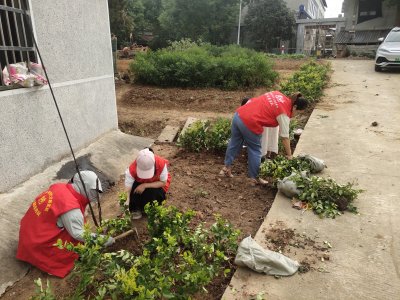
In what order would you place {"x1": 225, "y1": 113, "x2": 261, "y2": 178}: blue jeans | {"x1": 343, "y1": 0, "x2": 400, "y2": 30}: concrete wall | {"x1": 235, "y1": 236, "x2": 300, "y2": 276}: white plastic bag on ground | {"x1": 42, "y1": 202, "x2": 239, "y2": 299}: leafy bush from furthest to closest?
{"x1": 343, "y1": 0, "x2": 400, "y2": 30}: concrete wall < {"x1": 225, "y1": 113, "x2": 261, "y2": 178}: blue jeans < {"x1": 235, "y1": 236, "x2": 300, "y2": 276}: white plastic bag on ground < {"x1": 42, "y1": 202, "x2": 239, "y2": 299}: leafy bush

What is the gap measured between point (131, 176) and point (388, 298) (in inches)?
102

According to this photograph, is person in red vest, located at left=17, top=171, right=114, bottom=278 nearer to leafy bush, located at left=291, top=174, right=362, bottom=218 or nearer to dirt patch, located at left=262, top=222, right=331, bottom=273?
dirt patch, located at left=262, top=222, right=331, bottom=273

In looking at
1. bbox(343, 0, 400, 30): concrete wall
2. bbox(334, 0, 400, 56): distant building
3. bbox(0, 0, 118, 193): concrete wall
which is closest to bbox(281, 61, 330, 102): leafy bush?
bbox(0, 0, 118, 193): concrete wall

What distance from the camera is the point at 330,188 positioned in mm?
3891

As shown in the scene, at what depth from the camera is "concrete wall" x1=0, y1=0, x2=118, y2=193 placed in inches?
154

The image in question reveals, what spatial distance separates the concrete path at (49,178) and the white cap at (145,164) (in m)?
1.41

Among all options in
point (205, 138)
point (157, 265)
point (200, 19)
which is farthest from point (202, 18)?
point (157, 265)

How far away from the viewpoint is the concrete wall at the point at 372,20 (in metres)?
22.6

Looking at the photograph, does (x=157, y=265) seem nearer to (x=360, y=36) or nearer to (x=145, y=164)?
(x=145, y=164)

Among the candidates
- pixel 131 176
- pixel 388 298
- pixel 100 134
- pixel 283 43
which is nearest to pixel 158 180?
pixel 131 176

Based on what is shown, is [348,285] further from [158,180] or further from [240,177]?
[240,177]

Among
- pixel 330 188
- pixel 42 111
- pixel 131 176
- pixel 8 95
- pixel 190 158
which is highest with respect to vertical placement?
pixel 8 95

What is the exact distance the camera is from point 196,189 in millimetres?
4660

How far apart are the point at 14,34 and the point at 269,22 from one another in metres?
28.2
